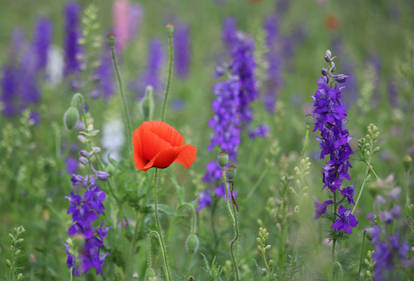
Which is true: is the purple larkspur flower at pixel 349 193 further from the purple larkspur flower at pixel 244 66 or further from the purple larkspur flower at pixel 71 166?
the purple larkspur flower at pixel 71 166

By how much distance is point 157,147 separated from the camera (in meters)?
1.49

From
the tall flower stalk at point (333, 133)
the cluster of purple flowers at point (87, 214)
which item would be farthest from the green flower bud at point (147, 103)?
the tall flower stalk at point (333, 133)

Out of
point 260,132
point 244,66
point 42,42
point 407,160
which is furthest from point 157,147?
point 42,42

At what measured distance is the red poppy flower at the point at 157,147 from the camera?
1.47m

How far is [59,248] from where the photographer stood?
2676 mm

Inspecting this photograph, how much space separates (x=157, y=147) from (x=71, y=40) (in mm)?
3066

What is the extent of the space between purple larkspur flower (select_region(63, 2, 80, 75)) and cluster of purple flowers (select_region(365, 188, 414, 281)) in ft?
11.4

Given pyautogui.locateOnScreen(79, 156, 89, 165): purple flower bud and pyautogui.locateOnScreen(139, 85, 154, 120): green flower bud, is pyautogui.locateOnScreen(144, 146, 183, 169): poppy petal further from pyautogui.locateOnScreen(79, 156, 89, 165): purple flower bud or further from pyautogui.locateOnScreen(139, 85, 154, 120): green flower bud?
pyautogui.locateOnScreen(139, 85, 154, 120): green flower bud

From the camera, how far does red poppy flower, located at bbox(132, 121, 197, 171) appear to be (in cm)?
147

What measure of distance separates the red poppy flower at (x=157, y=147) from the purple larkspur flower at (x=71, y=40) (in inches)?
111

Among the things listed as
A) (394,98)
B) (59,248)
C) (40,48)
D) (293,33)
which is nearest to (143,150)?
(59,248)

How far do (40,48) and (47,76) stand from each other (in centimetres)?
32

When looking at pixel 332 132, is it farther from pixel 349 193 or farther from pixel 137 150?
pixel 137 150

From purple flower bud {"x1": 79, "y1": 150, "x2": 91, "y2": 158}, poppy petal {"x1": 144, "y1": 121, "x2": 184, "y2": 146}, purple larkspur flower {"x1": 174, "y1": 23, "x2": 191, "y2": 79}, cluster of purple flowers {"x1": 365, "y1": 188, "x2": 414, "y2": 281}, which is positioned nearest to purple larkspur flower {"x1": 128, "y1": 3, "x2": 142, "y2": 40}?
purple larkspur flower {"x1": 174, "y1": 23, "x2": 191, "y2": 79}
